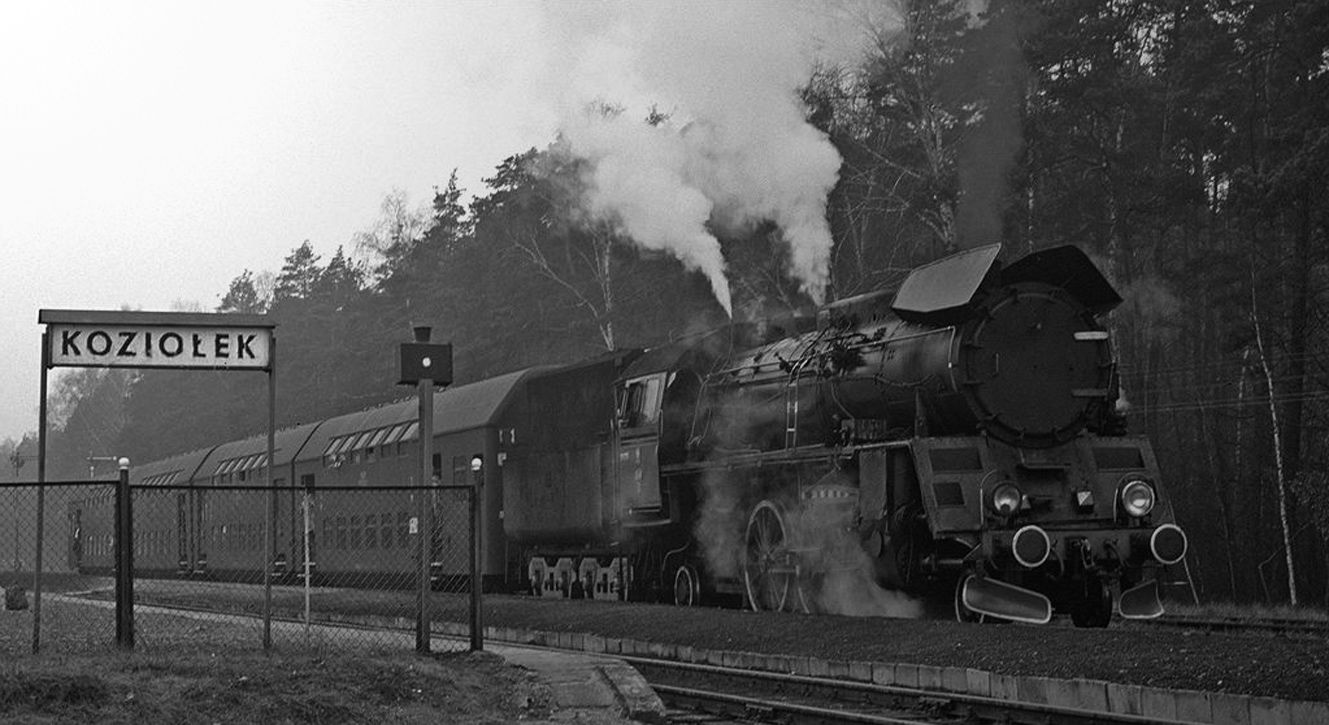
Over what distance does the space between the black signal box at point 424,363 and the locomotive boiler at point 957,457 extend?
4.80 m

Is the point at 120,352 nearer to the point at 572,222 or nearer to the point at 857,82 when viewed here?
the point at 857,82

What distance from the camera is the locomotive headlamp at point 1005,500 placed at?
15438mm

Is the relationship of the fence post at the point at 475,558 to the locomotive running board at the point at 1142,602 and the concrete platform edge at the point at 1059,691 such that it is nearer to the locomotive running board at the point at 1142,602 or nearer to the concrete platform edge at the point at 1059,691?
the concrete platform edge at the point at 1059,691

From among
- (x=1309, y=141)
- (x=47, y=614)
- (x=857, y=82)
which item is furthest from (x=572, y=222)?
(x=47, y=614)

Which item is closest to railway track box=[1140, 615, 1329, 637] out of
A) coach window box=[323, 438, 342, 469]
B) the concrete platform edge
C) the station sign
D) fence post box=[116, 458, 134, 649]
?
the concrete platform edge

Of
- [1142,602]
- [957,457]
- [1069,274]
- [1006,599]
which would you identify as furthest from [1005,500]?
[1069,274]

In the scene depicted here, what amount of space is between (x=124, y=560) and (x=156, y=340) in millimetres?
1900

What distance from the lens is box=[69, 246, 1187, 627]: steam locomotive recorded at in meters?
15.6

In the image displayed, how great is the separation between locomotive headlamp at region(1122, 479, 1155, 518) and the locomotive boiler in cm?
2

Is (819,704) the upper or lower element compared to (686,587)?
lower

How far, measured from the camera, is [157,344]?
12.5 m

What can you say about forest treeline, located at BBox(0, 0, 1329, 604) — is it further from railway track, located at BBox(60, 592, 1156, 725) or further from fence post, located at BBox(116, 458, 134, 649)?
fence post, located at BBox(116, 458, 134, 649)

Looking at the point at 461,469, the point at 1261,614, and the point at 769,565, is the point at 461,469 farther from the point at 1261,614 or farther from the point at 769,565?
the point at 1261,614

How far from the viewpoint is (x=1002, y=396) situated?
1595cm
